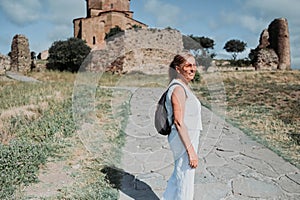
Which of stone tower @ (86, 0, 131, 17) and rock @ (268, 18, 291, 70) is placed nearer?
rock @ (268, 18, 291, 70)

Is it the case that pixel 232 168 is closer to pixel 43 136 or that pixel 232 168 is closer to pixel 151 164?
pixel 151 164

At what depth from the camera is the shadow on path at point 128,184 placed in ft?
8.69

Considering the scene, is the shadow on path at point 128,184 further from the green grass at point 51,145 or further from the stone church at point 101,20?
the stone church at point 101,20

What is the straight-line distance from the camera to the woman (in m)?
1.96

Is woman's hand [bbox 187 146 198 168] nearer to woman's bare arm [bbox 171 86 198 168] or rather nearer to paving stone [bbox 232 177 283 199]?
woman's bare arm [bbox 171 86 198 168]

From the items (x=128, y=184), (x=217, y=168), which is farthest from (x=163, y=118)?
(x=217, y=168)

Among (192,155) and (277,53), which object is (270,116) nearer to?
(192,155)

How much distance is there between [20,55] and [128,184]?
54.4 feet

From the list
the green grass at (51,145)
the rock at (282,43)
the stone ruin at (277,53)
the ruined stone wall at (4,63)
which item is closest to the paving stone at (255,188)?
the green grass at (51,145)

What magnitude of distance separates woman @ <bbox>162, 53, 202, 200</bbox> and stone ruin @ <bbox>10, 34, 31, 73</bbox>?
17.1 m

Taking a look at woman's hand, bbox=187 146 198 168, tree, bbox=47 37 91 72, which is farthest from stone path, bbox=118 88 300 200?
tree, bbox=47 37 91 72

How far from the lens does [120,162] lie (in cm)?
349

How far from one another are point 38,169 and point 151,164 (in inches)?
50.4

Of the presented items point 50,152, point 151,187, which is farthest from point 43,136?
point 151,187
